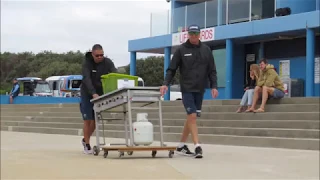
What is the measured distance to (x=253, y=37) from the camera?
2125 centimetres

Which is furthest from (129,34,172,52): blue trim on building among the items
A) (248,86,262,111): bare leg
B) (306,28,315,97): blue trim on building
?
(248,86,262,111): bare leg

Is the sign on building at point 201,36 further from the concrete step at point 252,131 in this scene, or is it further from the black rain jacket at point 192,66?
the black rain jacket at point 192,66

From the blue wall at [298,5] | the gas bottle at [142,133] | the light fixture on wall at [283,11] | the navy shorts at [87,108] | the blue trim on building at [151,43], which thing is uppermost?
the blue wall at [298,5]

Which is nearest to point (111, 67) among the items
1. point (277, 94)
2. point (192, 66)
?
point (192, 66)

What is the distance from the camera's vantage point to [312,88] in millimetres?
18641

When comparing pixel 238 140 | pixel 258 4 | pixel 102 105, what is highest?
pixel 258 4

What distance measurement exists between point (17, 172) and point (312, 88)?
1452cm

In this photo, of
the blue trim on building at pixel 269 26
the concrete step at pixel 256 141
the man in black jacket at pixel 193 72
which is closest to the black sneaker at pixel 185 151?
the man in black jacket at pixel 193 72

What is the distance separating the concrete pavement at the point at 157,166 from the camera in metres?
5.75

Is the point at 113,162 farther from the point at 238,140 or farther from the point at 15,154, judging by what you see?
the point at 238,140

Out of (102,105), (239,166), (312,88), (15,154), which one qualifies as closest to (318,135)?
(239,166)

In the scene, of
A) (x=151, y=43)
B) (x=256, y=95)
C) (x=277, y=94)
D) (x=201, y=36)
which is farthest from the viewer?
(x=151, y=43)

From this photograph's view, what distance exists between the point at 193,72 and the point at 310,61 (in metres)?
12.1

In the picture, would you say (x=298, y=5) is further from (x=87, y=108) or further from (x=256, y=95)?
(x=87, y=108)
